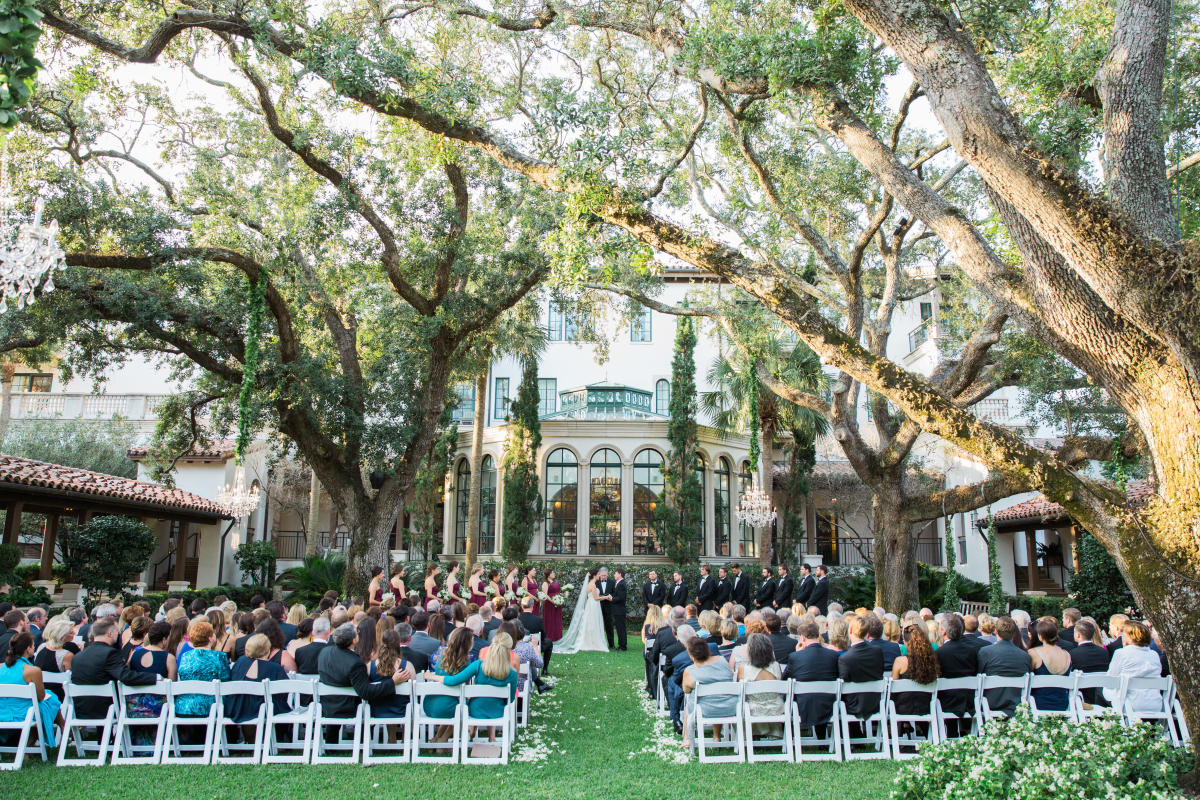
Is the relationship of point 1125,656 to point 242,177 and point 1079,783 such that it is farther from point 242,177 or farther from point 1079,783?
point 242,177

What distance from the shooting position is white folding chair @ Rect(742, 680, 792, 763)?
22.2 feet

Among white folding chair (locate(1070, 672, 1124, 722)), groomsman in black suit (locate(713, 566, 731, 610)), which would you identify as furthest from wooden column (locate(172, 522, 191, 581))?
white folding chair (locate(1070, 672, 1124, 722))

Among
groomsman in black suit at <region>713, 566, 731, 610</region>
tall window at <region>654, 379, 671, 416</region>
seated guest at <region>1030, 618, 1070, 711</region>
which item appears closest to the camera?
Result: seated guest at <region>1030, 618, 1070, 711</region>

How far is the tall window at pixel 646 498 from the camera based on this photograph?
2248 cm

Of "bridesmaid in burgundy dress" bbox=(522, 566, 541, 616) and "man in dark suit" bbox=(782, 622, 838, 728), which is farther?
"bridesmaid in burgundy dress" bbox=(522, 566, 541, 616)

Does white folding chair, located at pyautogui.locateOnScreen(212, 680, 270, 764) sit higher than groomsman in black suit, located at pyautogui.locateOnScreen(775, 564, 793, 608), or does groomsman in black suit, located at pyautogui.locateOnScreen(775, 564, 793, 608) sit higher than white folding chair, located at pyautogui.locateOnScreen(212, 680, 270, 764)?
groomsman in black suit, located at pyautogui.locateOnScreen(775, 564, 793, 608)

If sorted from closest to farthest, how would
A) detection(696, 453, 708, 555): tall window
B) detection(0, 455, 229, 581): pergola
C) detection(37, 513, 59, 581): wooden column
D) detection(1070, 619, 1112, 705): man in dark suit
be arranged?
detection(1070, 619, 1112, 705): man in dark suit
detection(0, 455, 229, 581): pergola
detection(37, 513, 59, 581): wooden column
detection(696, 453, 708, 555): tall window

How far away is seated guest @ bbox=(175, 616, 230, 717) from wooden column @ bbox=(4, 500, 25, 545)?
11.7m

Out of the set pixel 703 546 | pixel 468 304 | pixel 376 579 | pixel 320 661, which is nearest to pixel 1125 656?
pixel 320 661

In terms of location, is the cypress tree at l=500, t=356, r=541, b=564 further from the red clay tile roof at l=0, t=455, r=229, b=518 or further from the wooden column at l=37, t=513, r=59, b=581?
the wooden column at l=37, t=513, r=59, b=581

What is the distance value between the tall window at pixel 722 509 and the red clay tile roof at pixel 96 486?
1368 cm

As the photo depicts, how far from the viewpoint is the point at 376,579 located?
501 inches

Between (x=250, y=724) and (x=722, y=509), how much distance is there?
60.0 ft

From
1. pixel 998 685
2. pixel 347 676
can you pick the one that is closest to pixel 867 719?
pixel 998 685
